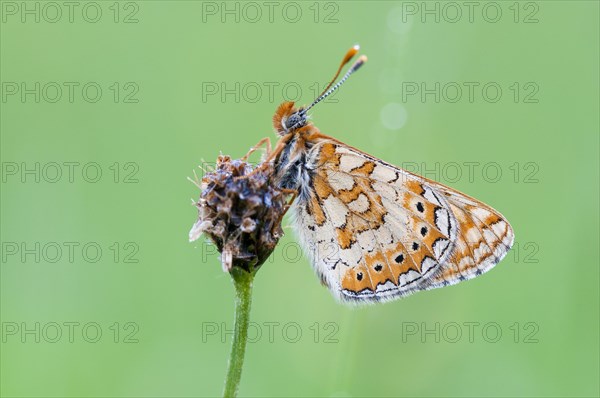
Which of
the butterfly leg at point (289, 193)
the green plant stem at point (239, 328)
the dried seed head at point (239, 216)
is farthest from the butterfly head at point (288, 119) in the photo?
the green plant stem at point (239, 328)

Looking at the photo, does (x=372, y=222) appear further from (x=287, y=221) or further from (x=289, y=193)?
(x=289, y=193)

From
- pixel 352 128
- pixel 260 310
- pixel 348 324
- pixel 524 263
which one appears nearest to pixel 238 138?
pixel 352 128

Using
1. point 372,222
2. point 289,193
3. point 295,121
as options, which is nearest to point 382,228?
point 372,222

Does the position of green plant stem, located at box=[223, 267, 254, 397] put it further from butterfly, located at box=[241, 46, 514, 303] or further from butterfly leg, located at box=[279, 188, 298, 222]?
butterfly, located at box=[241, 46, 514, 303]

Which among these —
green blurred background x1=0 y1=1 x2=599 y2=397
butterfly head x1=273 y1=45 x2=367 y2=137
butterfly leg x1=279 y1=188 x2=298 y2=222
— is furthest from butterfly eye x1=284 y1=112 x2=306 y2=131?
green blurred background x1=0 y1=1 x2=599 y2=397

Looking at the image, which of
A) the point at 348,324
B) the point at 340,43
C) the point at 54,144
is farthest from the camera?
the point at 340,43

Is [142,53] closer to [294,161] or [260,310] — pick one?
[260,310]
